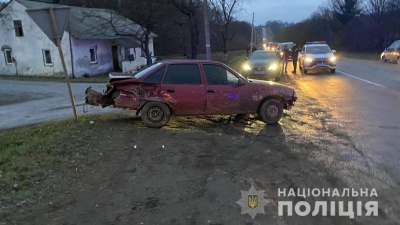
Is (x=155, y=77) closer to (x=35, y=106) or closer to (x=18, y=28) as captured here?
(x=35, y=106)

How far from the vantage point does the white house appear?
3036 cm

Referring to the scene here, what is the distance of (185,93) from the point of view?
8.87 meters

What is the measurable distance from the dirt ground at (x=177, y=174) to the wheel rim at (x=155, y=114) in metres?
0.30

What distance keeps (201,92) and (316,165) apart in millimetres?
3595

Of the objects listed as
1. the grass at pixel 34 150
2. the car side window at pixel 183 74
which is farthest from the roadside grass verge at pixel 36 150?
the car side window at pixel 183 74

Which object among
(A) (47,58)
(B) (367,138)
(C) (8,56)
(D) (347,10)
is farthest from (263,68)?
(D) (347,10)

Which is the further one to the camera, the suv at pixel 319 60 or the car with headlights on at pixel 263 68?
the suv at pixel 319 60

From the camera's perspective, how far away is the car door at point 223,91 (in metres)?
8.97

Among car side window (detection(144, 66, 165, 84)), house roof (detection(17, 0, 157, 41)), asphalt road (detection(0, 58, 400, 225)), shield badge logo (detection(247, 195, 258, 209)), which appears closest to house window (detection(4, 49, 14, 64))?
house roof (detection(17, 0, 157, 41))

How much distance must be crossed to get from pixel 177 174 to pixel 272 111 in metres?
4.23

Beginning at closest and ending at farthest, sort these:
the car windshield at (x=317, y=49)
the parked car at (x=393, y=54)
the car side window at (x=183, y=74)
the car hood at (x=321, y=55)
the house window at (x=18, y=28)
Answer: the car side window at (x=183, y=74)
the car hood at (x=321, y=55)
the car windshield at (x=317, y=49)
the parked car at (x=393, y=54)
the house window at (x=18, y=28)

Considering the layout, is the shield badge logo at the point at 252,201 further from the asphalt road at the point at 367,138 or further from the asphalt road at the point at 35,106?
the asphalt road at the point at 35,106

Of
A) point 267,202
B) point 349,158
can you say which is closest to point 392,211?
point 267,202

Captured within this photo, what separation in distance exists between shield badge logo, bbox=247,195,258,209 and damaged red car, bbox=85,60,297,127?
4326 millimetres
